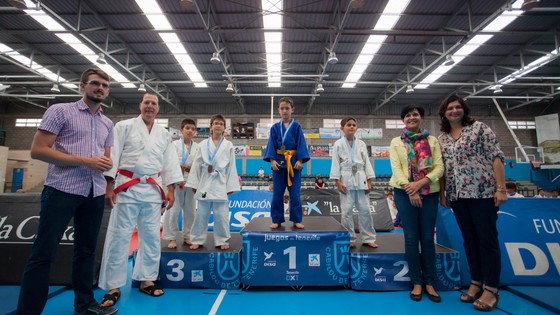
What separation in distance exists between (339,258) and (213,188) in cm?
167

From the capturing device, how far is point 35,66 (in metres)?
12.2

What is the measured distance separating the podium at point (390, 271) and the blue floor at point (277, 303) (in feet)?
0.28

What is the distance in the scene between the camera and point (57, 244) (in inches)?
70.2

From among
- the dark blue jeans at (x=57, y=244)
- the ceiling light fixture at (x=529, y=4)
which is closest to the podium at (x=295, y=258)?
the dark blue jeans at (x=57, y=244)

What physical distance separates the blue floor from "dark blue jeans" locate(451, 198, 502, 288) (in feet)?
1.12

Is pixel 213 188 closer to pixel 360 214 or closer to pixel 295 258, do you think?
pixel 295 258

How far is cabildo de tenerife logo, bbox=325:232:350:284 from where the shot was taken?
2752mm

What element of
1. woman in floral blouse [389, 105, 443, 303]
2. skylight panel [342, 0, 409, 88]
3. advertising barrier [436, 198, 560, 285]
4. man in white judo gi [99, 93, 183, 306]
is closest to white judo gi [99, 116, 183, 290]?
man in white judo gi [99, 93, 183, 306]

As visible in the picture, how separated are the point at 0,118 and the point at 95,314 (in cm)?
2534

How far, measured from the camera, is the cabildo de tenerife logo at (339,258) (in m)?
2.75

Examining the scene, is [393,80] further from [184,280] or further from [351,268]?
[184,280]

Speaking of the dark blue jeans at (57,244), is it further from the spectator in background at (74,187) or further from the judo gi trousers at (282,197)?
the judo gi trousers at (282,197)

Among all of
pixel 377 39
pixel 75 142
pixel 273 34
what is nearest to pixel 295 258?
pixel 75 142

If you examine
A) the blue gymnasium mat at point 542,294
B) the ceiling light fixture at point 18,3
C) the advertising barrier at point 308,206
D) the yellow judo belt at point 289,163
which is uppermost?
the ceiling light fixture at point 18,3
